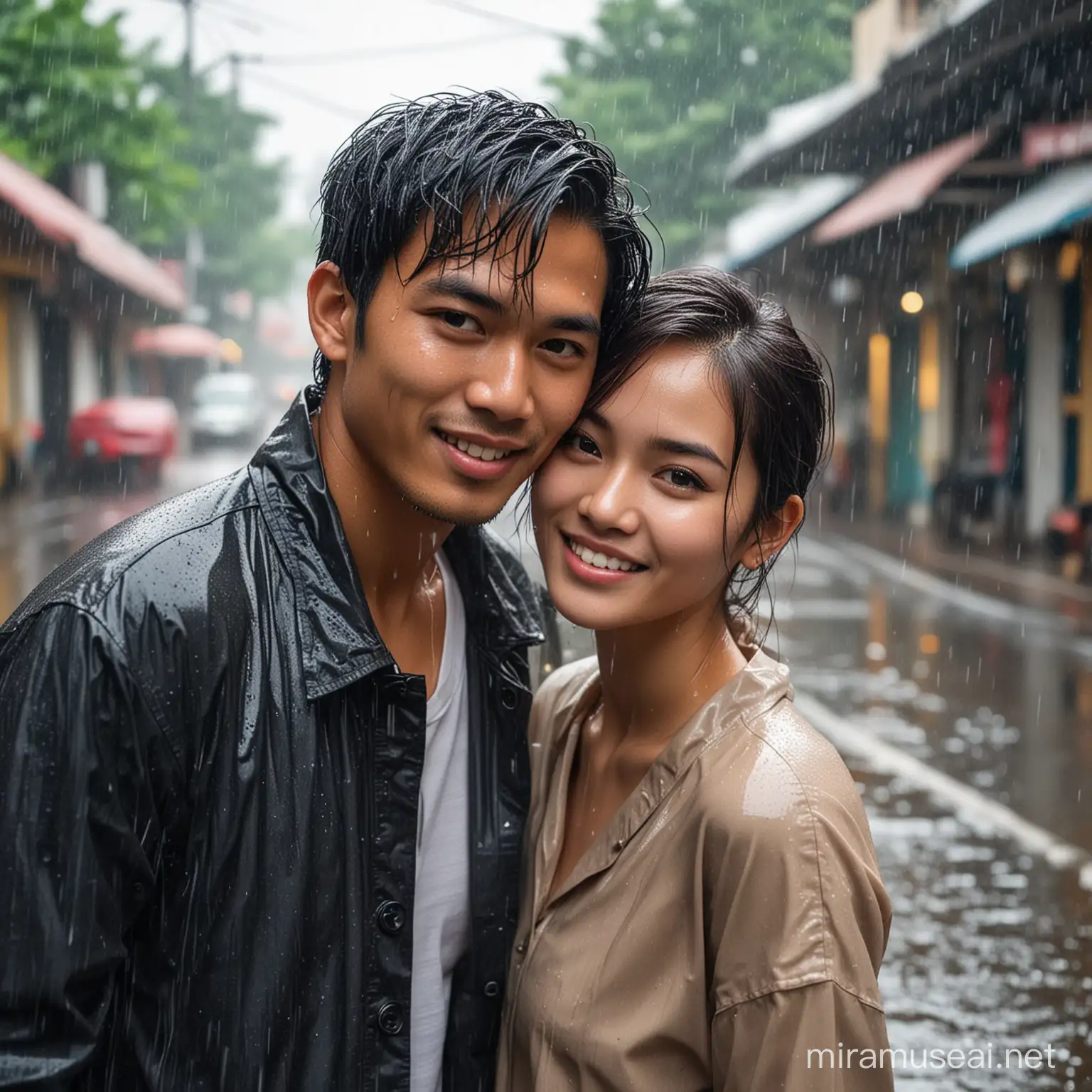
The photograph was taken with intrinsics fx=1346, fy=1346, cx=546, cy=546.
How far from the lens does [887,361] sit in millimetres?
25266

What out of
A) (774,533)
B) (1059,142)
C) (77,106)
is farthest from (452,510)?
(77,106)

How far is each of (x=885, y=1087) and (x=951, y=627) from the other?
1024cm

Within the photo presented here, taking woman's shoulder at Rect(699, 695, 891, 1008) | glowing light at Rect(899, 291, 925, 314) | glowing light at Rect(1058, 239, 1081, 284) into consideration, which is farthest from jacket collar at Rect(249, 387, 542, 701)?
glowing light at Rect(899, 291, 925, 314)

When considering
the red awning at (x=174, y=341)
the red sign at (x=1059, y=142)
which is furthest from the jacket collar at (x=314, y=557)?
the red awning at (x=174, y=341)

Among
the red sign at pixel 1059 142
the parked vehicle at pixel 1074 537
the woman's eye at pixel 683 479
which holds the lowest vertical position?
→ the parked vehicle at pixel 1074 537

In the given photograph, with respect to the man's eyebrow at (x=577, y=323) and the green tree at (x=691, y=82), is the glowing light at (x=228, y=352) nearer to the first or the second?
the green tree at (x=691, y=82)

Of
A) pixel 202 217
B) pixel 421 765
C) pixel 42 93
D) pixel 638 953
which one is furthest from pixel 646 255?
pixel 202 217

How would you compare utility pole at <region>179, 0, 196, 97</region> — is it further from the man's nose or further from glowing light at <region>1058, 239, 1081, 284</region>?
the man's nose

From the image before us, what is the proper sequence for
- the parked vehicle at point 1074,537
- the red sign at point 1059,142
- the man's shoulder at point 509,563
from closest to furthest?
the man's shoulder at point 509,563
the red sign at point 1059,142
the parked vehicle at point 1074,537

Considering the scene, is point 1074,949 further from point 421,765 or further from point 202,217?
point 202,217

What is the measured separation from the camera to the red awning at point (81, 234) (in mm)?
15719

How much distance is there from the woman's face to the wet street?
0.38 m

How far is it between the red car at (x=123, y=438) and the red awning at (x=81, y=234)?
2233mm

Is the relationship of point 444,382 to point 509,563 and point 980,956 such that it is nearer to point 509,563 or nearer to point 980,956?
point 509,563
